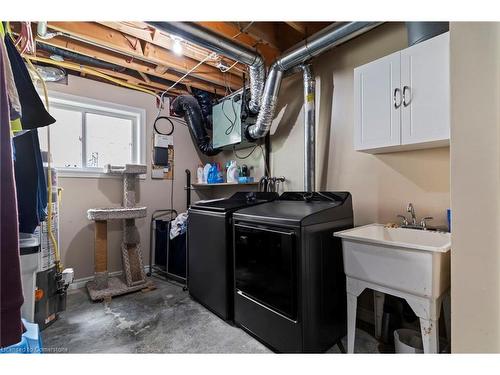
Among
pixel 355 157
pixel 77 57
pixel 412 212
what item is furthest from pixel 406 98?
pixel 77 57

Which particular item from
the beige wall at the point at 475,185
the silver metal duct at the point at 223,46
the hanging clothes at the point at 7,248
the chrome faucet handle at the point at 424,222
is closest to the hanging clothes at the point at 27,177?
the hanging clothes at the point at 7,248

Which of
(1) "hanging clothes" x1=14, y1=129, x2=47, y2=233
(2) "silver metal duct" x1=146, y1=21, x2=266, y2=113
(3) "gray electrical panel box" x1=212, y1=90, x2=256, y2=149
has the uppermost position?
(2) "silver metal duct" x1=146, y1=21, x2=266, y2=113

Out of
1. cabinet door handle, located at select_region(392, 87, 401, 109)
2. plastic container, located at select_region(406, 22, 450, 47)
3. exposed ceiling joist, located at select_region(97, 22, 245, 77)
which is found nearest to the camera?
plastic container, located at select_region(406, 22, 450, 47)

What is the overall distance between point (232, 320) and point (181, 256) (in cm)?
116

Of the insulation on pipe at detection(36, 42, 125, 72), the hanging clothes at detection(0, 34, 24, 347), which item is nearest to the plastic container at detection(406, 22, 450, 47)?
the hanging clothes at detection(0, 34, 24, 347)

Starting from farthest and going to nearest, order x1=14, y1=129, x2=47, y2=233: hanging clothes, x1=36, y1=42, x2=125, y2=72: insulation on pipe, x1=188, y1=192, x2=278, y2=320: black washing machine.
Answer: x1=36, y1=42, x2=125, y2=72: insulation on pipe < x1=188, y1=192, x2=278, y2=320: black washing machine < x1=14, y1=129, x2=47, y2=233: hanging clothes

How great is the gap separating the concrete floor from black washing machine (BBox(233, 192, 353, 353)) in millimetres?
189

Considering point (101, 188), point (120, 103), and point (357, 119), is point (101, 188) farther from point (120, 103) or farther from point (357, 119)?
point (357, 119)

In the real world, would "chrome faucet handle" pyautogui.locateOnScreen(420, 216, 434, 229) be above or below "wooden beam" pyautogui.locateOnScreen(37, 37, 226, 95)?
below

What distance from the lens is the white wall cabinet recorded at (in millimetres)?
1344

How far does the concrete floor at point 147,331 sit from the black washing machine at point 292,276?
19 centimetres

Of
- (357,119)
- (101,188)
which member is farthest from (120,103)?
(357,119)

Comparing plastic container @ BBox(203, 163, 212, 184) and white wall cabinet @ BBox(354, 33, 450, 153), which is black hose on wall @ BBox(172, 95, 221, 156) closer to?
plastic container @ BBox(203, 163, 212, 184)

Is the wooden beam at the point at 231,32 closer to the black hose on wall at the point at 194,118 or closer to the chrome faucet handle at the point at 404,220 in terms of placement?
the black hose on wall at the point at 194,118
